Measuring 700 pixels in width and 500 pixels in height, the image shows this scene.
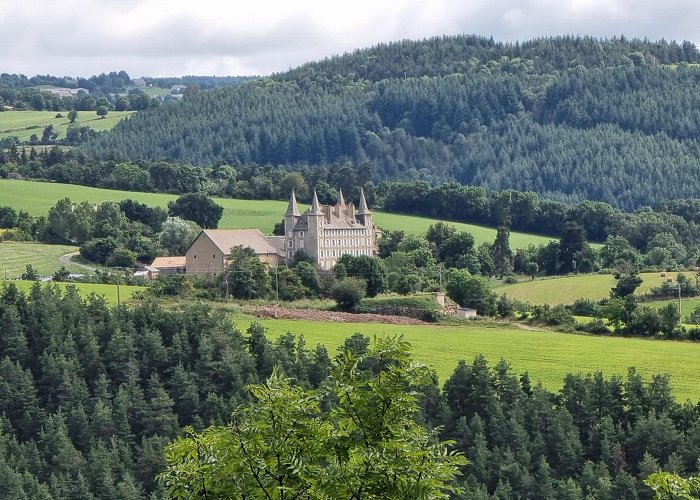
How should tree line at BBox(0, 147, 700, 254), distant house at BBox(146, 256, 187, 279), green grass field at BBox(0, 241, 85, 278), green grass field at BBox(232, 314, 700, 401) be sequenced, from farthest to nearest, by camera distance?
tree line at BBox(0, 147, 700, 254) < distant house at BBox(146, 256, 187, 279) < green grass field at BBox(0, 241, 85, 278) < green grass field at BBox(232, 314, 700, 401)

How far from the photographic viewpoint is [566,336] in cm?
7819

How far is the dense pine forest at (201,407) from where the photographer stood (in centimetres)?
5575

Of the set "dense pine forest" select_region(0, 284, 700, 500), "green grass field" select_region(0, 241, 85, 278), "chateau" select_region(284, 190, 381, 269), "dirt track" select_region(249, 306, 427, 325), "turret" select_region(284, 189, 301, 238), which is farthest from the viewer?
"turret" select_region(284, 189, 301, 238)

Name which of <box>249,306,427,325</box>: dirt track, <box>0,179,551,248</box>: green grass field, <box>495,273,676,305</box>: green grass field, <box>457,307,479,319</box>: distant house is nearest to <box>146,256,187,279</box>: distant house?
<box>249,306,427,325</box>: dirt track

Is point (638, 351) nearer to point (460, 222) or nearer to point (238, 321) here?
point (238, 321)

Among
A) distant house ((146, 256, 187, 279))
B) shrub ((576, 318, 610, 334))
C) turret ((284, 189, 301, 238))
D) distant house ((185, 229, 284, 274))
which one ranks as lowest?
shrub ((576, 318, 610, 334))

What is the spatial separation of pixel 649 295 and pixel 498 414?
36.3m

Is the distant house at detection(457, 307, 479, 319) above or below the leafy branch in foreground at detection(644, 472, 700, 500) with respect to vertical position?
below

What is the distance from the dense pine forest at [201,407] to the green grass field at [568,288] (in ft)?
96.6

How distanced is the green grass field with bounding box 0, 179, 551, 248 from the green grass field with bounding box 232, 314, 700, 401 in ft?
158

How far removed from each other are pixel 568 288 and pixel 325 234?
1879 cm

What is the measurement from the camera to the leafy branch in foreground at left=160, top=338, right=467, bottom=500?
595 inches

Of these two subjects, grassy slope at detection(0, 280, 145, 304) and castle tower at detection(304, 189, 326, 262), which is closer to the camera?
grassy slope at detection(0, 280, 145, 304)

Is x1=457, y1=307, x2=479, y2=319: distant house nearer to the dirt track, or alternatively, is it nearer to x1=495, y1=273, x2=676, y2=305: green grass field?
the dirt track
